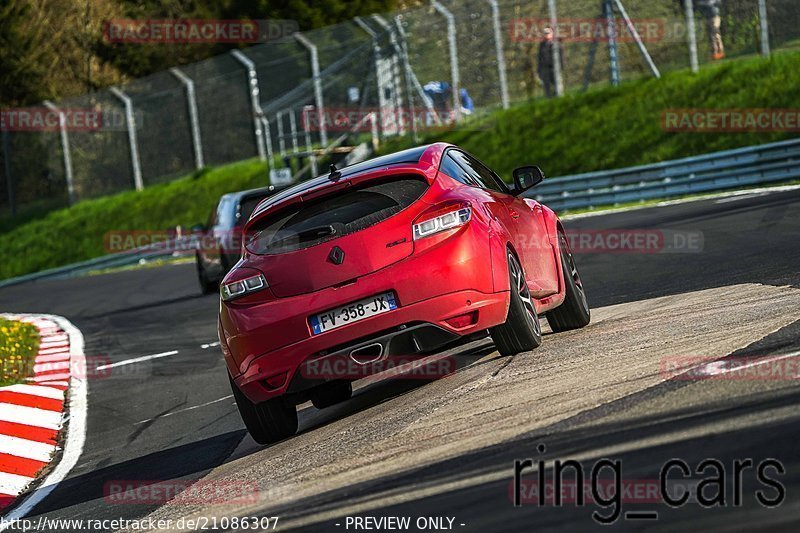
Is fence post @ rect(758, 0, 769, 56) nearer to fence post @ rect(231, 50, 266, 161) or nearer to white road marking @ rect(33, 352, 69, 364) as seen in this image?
fence post @ rect(231, 50, 266, 161)

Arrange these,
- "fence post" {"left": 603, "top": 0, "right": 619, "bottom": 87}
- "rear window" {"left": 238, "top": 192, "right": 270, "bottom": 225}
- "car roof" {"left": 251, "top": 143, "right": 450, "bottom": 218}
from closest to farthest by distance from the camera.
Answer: "car roof" {"left": 251, "top": 143, "right": 450, "bottom": 218}
"rear window" {"left": 238, "top": 192, "right": 270, "bottom": 225}
"fence post" {"left": 603, "top": 0, "right": 619, "bottom": 87}

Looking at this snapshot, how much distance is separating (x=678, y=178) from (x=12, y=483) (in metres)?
20.0

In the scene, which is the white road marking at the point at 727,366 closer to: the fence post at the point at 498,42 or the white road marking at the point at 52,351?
the white road marking at the point at 52,351

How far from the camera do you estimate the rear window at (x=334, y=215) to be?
26.7 ft

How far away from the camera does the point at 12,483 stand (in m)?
8.84

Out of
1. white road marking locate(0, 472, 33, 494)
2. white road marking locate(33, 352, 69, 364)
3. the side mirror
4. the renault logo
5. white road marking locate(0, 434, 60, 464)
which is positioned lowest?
white road marking locate(33, 352, 69, 364)

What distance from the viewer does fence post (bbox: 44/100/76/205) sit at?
42125 mm

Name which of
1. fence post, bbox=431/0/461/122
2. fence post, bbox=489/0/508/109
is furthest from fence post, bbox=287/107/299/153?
fence post, bbox=489/0/508/109

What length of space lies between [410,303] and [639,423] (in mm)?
2351

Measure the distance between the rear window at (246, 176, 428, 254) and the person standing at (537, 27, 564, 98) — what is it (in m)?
24.5

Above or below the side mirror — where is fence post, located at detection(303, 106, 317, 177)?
below

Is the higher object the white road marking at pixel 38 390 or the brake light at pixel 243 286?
the brake light at pixel 243 286

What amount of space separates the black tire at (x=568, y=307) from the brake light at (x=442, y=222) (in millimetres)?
2003
